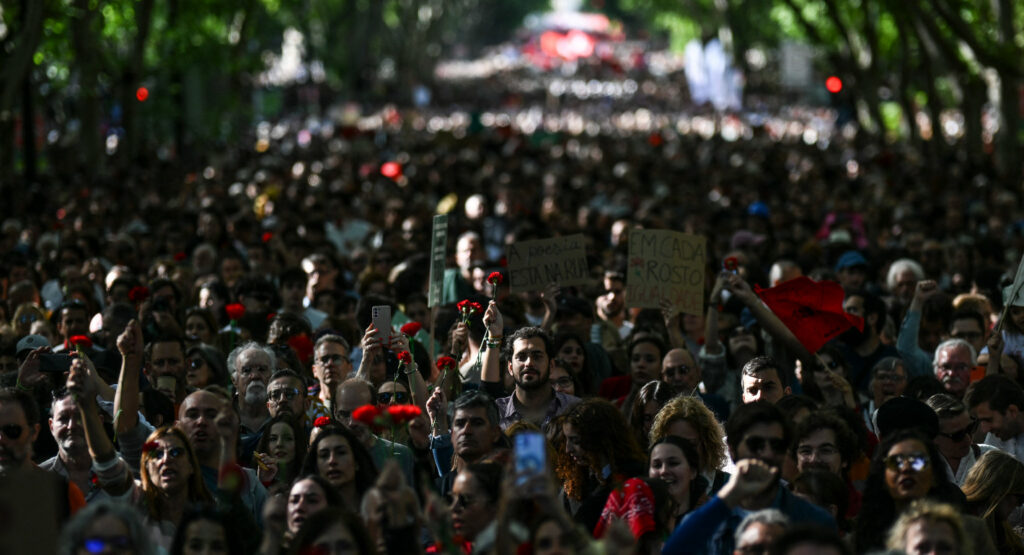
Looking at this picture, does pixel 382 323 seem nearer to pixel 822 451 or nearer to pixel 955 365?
pixel 822 451

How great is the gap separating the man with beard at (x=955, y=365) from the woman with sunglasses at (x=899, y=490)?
289cm

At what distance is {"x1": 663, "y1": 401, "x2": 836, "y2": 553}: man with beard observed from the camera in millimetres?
5625

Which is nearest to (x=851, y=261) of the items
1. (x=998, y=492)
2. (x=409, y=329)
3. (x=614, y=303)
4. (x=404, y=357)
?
(x=614, y=303)

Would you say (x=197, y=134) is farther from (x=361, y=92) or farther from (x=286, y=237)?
(x=361, y=92)

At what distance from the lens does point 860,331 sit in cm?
1038

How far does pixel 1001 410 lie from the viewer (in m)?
8.16

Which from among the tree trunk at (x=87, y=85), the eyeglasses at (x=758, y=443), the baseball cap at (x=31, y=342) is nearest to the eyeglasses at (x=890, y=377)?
the eyeglasses at (x=758, y=443)

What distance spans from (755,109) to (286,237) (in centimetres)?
4291

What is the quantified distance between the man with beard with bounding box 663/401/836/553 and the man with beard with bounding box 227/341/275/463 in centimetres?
267

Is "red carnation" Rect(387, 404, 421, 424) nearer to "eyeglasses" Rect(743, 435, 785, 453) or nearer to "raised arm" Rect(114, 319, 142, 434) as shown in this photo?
"eyeglasses" Rect(743, 435, 785, 453)

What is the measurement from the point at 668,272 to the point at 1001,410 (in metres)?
3.09

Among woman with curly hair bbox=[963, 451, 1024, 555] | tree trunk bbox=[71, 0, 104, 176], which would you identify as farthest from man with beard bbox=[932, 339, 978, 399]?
tree trunk bbox=[71, 0, 104, 176]

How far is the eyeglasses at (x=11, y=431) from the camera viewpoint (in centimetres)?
687

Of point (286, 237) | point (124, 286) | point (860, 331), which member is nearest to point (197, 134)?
point (286, 237)
